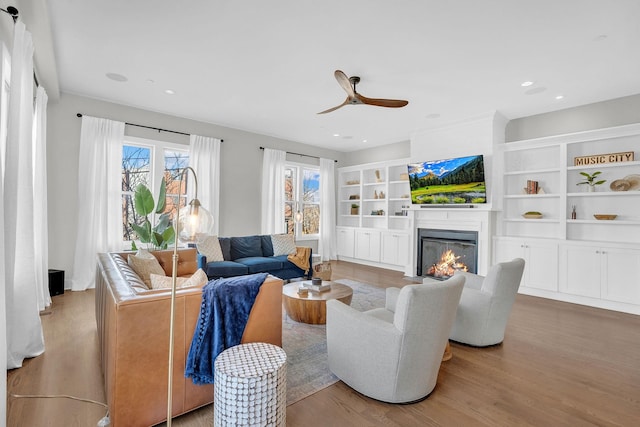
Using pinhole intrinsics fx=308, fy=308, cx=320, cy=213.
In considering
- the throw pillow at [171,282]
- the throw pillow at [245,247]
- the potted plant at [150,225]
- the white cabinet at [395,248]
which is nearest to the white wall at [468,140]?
the white cabinet at [395,248]

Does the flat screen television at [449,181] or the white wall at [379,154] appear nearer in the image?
the flat screen television at [449,181]

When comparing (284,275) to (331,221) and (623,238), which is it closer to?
(331,221)

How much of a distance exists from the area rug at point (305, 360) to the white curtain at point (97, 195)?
3346 millimetres

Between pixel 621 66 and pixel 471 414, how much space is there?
4.23 meters

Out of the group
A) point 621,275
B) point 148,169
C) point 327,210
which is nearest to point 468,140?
point 621,275

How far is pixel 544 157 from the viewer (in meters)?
5.30

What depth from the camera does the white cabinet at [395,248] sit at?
6828 mm

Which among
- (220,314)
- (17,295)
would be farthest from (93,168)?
(220,314)

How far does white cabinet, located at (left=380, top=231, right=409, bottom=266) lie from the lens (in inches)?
269

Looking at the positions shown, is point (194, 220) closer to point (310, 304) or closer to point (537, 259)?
point (310, 304)

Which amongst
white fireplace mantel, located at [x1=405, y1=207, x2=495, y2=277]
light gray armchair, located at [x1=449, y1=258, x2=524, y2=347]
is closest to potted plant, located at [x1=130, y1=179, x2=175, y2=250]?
light gray armchair, located at [x1=449, y1=258, x2=524, y2=347]

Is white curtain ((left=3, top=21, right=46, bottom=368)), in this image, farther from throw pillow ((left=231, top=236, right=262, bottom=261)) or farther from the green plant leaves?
throw pillow ((left=231, top=236, right=262, bottom=261))

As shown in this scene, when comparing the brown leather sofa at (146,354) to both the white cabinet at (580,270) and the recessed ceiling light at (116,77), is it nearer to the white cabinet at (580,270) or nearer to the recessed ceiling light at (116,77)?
the recessed ceiling light at (116,77)

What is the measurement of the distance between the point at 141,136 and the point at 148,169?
0.58 meters
